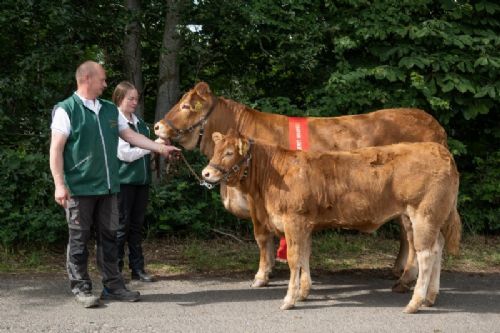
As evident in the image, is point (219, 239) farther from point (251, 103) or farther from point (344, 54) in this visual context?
point (344, 54)

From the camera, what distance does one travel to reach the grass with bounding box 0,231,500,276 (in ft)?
27.9

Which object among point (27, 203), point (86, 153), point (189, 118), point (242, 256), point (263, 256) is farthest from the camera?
point (27, 203)

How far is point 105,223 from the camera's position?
264 inches

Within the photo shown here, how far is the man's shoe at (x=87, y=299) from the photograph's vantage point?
6.40 m

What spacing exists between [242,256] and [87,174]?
350cm

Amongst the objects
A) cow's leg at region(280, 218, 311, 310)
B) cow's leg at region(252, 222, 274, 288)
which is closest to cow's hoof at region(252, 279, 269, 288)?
cow's leg at region(252, 222, 274, 288)

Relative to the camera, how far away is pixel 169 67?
10680 mm

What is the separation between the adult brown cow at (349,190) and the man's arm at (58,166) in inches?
52.8

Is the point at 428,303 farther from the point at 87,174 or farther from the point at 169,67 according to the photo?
the point at 169,67

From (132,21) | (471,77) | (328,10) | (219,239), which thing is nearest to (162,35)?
(132,21)

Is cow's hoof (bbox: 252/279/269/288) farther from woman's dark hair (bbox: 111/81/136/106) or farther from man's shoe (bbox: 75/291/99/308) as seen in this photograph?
woman's dark hair (bbox: 111/81/136/106)

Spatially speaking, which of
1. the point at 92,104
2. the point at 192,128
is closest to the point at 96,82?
the point at 92,104

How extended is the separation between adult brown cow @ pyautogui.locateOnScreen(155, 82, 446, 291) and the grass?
3.27ft

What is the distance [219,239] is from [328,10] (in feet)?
13.8
